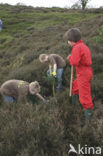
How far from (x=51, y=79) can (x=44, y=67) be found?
7.95ft

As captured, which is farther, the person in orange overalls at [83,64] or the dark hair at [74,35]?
the dark hair at [74,35]

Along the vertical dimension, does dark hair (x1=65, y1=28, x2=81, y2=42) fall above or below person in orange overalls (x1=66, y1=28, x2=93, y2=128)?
above

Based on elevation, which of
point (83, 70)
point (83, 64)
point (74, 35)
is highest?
point (74, 35)

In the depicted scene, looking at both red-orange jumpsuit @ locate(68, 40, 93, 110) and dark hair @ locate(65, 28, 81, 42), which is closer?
red-orange jumpsuit @ locate(68, 40, 93, 110)

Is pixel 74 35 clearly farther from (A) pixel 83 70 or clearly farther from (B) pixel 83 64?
(A) pixel 83 70

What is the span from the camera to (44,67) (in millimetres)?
6195

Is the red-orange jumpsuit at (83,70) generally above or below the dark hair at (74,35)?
below

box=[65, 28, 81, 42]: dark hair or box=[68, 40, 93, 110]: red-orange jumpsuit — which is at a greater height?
box=[65, 28, 81, 42]: dark hair

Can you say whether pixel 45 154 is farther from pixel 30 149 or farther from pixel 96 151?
pixel 96 151

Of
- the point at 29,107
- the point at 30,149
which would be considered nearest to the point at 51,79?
the point at 29,107

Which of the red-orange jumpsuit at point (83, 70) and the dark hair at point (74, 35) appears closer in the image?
the red-orange jumpsuit at point (83, 70)

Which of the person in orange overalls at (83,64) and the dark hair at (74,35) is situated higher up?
the dark hair at (74,35)

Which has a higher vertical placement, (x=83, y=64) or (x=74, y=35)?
(x=74, y=35)

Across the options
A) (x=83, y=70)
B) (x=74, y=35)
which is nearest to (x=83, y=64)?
(x=83, y=70)
